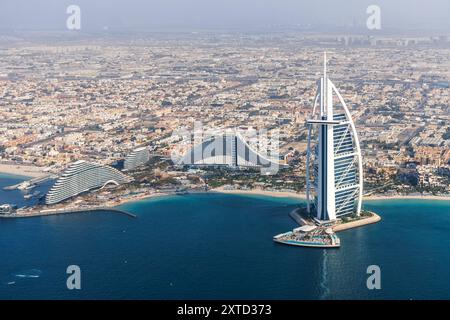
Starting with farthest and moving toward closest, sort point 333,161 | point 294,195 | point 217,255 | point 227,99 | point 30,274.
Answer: point 227,99 → point 294,195 → point 333,161 → point 217,255 → point 30,274

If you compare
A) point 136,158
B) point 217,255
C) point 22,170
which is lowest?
point 217,255

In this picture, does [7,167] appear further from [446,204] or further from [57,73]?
[57,73]

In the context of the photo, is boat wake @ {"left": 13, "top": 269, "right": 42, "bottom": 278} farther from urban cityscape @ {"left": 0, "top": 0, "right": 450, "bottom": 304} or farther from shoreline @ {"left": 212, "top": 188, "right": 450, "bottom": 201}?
→ shoreline @ {"left": 212, "top": 188, "right": 450, "bottom": 201}

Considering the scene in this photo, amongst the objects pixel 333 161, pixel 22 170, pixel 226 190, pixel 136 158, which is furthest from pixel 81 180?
pixel 333 161

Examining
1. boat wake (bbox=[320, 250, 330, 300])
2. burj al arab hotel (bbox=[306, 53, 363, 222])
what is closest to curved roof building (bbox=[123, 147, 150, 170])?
burj al arab hotel (bbox=[306, 53, 363, 222])

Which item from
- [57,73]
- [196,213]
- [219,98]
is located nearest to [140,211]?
[196,213]

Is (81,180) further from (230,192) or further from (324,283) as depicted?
(324,283)
